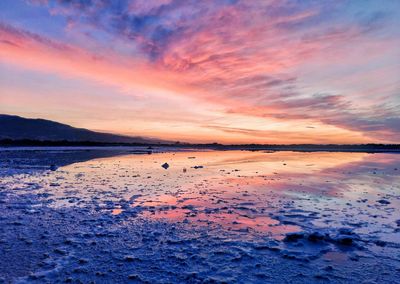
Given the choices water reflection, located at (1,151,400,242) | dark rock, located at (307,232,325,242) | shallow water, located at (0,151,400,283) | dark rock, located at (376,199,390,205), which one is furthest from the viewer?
dark rock, located at (376,199,390,205)

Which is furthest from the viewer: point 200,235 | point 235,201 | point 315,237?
point 235,201

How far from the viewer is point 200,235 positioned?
630 centimetres

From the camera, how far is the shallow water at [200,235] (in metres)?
4.55

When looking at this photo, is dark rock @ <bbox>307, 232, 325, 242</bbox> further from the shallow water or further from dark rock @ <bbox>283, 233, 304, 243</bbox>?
dark rock @ <bbox>283, 233, 304, 243</bbox>

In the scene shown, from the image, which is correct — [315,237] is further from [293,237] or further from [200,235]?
[200,235]

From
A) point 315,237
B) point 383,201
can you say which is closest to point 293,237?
point 315,237

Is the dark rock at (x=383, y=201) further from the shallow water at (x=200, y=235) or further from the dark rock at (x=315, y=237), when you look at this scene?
the dark rock at (x=315, y=237)

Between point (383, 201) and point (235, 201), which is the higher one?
point (383, 201)

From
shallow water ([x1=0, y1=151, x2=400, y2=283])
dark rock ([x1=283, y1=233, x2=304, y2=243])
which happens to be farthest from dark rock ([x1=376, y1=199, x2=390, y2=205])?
dark rock ([x1=283, y1=233, x2=304, y2=243])

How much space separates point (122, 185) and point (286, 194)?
6.85 metres

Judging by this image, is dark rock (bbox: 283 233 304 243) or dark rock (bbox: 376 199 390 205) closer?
dark rock (bbox: 283 233 304 243)

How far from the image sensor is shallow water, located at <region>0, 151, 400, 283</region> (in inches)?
179

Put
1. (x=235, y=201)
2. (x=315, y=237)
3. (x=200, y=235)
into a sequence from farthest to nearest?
(x=235, y=201), (x=200, y=235), (x=315, y=237)

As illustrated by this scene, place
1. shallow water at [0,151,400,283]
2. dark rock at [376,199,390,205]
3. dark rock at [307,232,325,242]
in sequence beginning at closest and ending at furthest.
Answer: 1. shallow water at [0,151,400,283]
2. dark rock at [307,232,325,242]
3. dark rock at [376,199,390,205]
